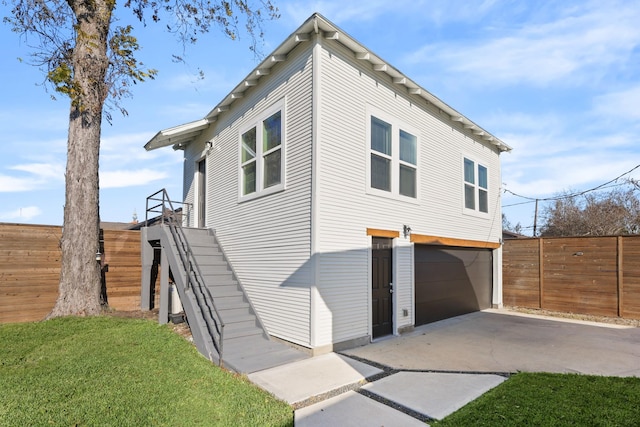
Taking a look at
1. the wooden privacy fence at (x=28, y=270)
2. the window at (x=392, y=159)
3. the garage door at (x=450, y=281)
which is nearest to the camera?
the window at (x=392, y=159)

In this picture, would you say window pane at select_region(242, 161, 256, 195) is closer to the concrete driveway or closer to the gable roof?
the gable roof

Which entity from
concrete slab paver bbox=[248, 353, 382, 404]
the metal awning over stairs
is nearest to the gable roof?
the metal awning over stairs

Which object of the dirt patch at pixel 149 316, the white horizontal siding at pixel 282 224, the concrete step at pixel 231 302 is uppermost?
the white horizontal siding at pixel 282 224

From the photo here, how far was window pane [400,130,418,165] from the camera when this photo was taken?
7.61 metres

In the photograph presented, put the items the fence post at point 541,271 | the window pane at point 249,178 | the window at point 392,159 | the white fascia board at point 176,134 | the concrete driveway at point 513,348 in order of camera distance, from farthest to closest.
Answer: the fence post at point 541,271 < the white fascia board at point 176,134 < the window pane at point 249,178 < the window at point 392,159 < the concrete driveway at point 513,348

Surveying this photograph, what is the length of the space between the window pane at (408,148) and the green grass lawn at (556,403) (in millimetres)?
4760

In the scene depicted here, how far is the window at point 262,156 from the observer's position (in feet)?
22.1

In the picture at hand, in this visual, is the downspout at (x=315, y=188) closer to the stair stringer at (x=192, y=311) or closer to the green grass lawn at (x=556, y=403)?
the stair stringer at (x=192, y=311)

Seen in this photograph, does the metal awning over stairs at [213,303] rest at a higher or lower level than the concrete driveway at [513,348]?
higher

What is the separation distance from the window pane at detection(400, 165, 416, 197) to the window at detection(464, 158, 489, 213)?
9.34 ft

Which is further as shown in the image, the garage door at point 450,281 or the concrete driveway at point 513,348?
the garage door at point 450,281

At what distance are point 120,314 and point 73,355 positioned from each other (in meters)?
3.37

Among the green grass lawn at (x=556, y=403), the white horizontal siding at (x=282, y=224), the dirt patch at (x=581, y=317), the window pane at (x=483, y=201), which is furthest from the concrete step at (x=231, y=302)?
the dirt patch at (x=581, y=317)

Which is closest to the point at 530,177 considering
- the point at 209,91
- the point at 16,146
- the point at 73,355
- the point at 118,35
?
the point at 209,91
